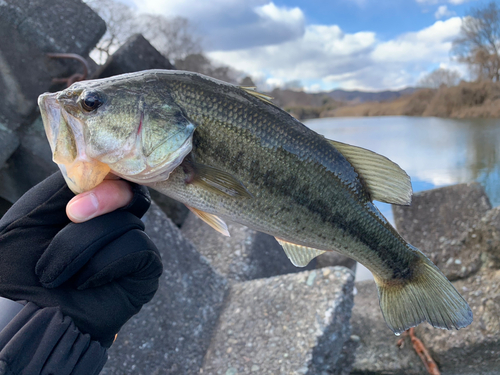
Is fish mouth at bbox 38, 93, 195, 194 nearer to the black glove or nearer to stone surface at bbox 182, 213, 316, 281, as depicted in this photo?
the black glove

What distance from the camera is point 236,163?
1.26 meters

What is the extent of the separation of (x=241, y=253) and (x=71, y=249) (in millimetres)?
2316

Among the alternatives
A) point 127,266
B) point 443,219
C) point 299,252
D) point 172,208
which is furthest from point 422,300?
point 172,208

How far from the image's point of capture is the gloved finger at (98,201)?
1.27m

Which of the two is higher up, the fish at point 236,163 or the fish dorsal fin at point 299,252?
the fish at point 236,163

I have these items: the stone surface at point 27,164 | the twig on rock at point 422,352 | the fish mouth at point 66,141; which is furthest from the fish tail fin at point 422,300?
the stone surface at point 27,164

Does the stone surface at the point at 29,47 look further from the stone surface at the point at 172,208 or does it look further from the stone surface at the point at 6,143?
the stone surface at the point at 172,208

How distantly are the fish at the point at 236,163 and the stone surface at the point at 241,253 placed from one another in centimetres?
206

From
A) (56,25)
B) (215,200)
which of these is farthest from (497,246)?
(56,25)

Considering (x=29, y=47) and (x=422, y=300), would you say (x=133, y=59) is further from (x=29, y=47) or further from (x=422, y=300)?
(x=422, y=300)

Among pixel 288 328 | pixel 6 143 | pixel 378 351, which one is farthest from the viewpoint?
pixel 6 143

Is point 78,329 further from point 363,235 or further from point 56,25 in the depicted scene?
point 56,25

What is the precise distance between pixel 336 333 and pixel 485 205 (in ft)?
7.59

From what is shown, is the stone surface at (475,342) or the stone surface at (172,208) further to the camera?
the stone surface at (172,208)
